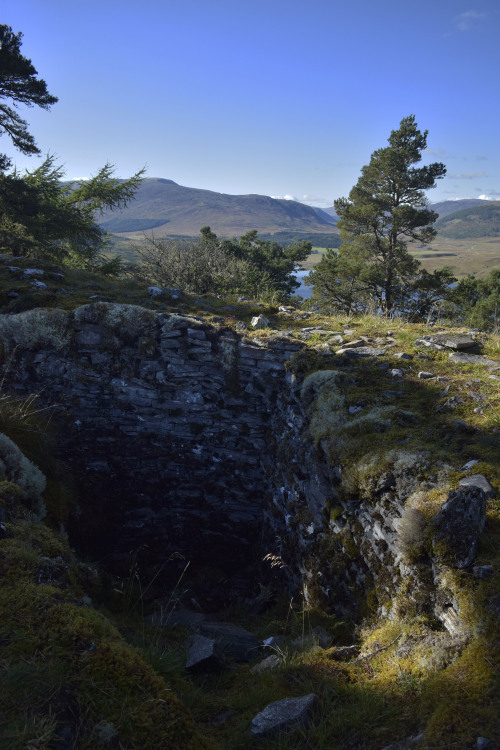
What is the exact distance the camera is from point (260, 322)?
27.3 ft

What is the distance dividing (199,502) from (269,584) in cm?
213

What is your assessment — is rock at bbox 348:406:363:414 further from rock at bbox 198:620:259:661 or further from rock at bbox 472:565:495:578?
rock at bbox 198:620:259:661

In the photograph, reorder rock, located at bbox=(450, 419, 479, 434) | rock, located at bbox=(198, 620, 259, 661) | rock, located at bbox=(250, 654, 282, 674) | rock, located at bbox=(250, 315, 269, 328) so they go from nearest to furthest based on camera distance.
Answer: rock, located at bbox=(250, 654, 282, 674) → rock, located at bbox=(198, 620, 259, 661) → rock, located at bbox=(450, 419, 479, 434) → rock, located at bbox=(250, 315, 269, 328)

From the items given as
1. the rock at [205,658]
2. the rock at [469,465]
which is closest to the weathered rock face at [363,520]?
the rock at [469,465]

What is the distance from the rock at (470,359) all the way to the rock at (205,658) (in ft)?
17.3

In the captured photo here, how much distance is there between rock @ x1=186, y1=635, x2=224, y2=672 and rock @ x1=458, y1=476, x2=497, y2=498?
2668 mm

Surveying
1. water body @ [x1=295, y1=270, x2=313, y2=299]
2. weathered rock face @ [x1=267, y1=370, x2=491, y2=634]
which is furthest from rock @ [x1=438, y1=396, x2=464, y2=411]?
water body @ [x1=295, y1=270, x2=313, y2=299]

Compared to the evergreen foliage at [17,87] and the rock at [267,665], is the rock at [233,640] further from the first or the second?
the evergreen foliage at [17,87]

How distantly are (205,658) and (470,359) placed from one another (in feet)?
18.2

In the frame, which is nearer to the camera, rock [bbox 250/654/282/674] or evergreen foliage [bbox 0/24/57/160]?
rock [bbox 250/654/282/674]

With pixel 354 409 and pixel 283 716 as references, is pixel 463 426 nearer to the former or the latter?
pixel 354 409

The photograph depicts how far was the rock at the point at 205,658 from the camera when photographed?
11.5 ft

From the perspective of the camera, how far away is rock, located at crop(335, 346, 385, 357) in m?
6.95

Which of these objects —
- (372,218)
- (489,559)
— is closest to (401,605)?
(489,559)
